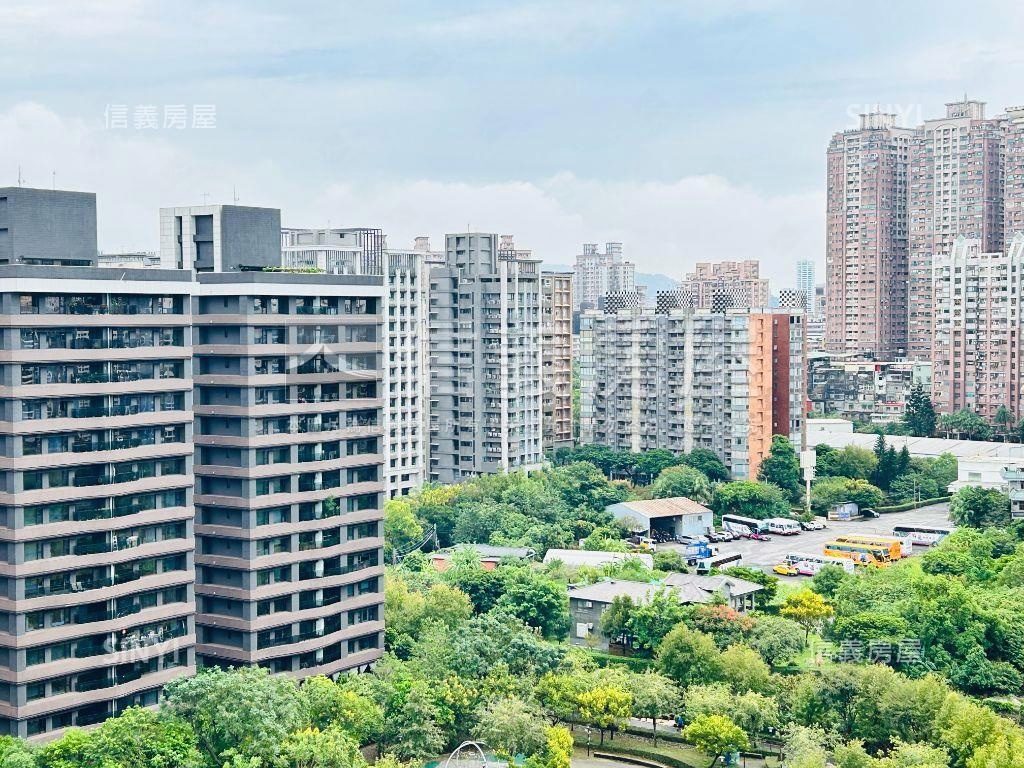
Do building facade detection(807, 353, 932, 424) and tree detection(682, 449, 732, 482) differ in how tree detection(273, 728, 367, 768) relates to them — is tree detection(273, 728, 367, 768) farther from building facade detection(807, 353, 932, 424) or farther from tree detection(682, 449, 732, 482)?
building facade detection(807, 353, 932, 424)

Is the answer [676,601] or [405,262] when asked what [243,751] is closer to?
[676,601]

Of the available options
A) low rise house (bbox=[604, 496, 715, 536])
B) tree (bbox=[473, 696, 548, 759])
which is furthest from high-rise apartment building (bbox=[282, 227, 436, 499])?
tree (bbox=[473, 696, 548, 759])

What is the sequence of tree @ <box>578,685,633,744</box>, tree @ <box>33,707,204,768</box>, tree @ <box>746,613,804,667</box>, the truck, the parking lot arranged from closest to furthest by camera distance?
tree @ <box>33,707,204,768</box>
tree @ <box>578,685,633,744</box>
tree @ <box>746,613,804,667</box>
the parking lot
the truck

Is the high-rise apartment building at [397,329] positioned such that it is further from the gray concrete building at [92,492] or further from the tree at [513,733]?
the tree at [513,733]

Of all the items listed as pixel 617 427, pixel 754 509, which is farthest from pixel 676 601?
pixel 617 427

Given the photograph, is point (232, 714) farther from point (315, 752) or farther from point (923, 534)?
point (923, 534)

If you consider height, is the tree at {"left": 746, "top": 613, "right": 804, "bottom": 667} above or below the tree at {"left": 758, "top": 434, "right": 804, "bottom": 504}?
below
